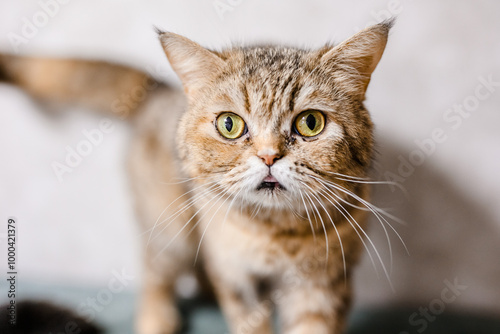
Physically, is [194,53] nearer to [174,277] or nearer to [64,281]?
[174,277]

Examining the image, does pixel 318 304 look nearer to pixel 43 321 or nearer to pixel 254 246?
pixel 254 246

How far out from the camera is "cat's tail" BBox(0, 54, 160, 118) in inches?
44.4

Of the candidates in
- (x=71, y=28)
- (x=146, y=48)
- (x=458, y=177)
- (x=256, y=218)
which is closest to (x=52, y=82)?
(x=71, y=28)

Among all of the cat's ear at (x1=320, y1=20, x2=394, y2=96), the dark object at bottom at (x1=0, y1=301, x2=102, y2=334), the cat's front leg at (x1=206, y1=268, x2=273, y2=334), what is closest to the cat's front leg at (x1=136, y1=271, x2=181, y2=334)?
the dark object at bottom at (x1=0, y1=301, x2=102, y2=334)

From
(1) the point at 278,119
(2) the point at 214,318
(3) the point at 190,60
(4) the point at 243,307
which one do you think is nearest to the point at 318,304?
(4) the point at 243,307

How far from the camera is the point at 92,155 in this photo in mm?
1223

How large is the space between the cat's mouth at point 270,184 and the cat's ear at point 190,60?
0.25m

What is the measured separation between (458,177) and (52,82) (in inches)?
44.8

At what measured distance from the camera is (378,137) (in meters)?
1.05

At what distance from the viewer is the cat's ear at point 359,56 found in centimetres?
77

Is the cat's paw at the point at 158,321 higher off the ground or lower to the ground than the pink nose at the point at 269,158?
lower

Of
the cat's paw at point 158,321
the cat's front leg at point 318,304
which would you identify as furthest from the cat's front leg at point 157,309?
the cat's front leg at point 318,304

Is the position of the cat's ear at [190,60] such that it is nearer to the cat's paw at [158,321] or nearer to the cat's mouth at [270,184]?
the cat's mouth at [270,184]

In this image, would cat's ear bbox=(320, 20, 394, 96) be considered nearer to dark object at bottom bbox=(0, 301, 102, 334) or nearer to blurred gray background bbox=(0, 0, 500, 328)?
blurred gray background bbox=(0, 0, 500, 328)
